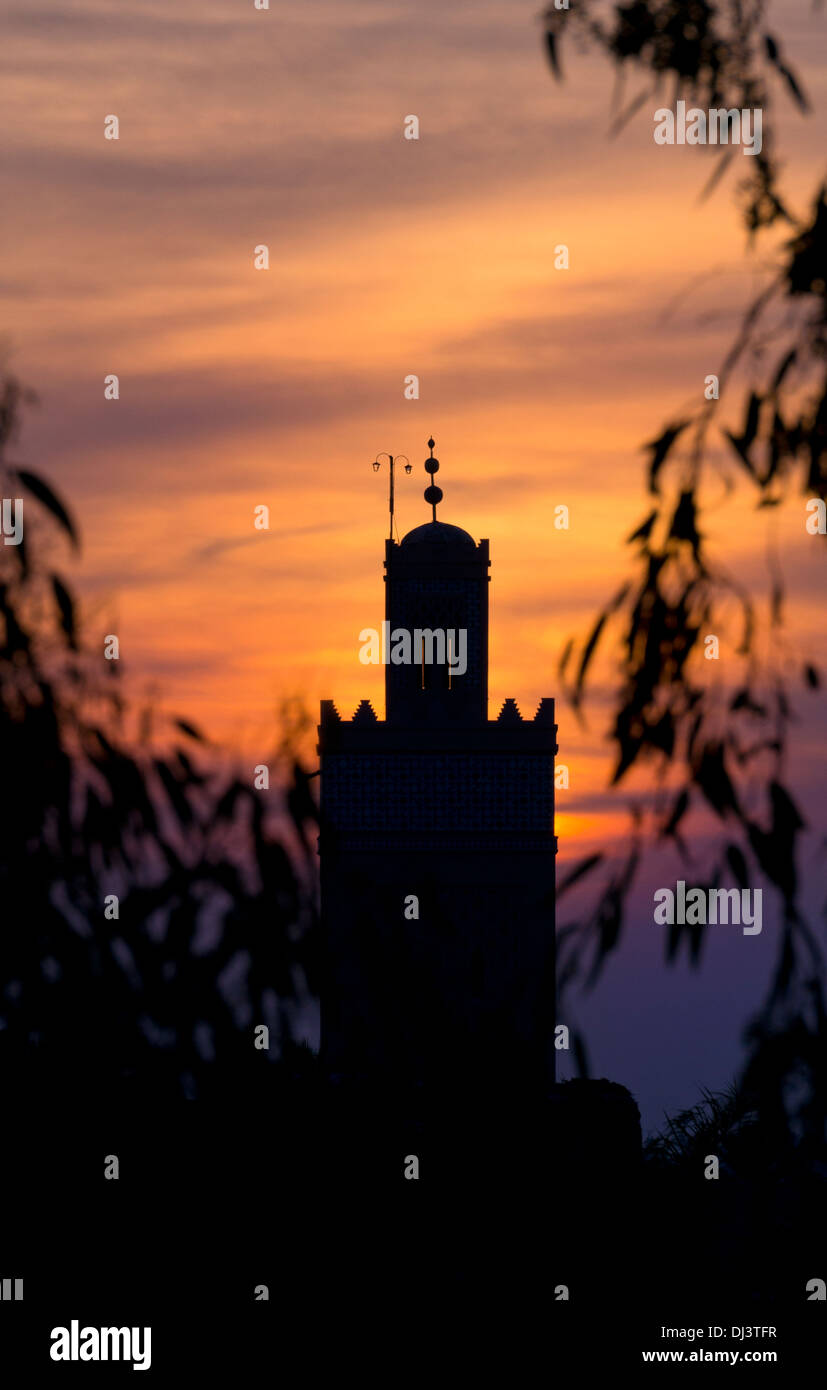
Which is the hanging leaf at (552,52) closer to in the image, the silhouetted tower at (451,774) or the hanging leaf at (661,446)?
the hanging leaf at (661,446)

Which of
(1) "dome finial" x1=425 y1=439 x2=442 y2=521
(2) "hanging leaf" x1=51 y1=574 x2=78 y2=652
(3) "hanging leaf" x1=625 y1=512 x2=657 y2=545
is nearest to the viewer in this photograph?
(3) "hanging leaf" x1=625 y1=512 x2=657 y2=545

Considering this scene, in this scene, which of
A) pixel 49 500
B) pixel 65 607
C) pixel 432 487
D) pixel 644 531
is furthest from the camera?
pixel 432 487

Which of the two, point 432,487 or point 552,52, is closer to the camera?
point 552,52

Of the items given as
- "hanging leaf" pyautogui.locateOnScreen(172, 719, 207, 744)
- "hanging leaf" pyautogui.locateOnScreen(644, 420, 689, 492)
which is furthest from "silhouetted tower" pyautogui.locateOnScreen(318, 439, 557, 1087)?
"hanging leaf" pyautogui.locateOnScreen(644, 420, 689, 492)

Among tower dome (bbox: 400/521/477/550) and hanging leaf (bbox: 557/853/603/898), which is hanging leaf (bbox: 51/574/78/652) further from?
tower dome (bbox: 400/521/477/550)

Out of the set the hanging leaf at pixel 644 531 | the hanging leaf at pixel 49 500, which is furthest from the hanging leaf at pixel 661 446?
the hanging leaf at pixel 49 500

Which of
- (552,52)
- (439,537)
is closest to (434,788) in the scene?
(439,537)

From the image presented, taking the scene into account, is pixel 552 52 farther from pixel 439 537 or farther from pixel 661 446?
pixel 439 537

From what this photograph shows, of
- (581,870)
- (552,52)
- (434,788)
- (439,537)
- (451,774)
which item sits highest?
(439,537)

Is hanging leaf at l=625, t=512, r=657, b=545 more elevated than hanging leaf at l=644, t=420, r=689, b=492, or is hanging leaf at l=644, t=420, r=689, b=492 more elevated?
hanging leaf at l=644, t=420, r=689, b=492

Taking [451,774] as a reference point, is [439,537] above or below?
above

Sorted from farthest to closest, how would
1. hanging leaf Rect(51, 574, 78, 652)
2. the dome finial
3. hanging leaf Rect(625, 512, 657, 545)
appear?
the dome finial → hanging leaf Rect(51, 574, 78, 652) → hanging leaf Rect(625, 512, 657, 545)

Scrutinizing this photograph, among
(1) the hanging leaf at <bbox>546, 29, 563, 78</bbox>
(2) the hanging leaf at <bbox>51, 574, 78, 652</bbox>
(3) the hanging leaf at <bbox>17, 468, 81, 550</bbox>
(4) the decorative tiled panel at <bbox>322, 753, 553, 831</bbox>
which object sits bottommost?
(2) the hanging leaf at <bbox>51, 574, 78, 652</bbox>
